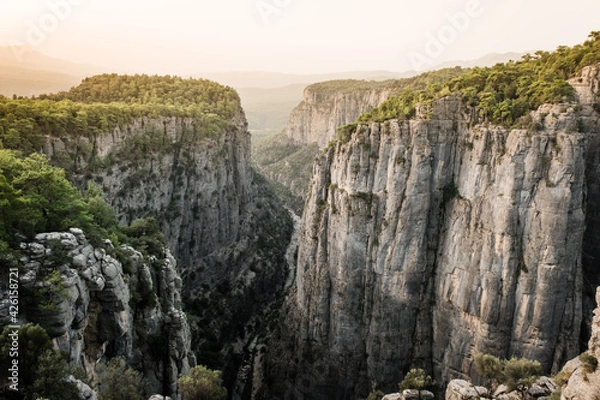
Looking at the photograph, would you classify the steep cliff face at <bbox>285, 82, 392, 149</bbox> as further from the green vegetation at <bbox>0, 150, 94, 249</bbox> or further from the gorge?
the green vegetation at <bbox>0, 150, 94, 249</bbox>

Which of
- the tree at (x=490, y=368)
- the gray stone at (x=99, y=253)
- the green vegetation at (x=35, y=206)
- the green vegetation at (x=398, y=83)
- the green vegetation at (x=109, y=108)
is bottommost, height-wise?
the tree at (x=490, y=368)

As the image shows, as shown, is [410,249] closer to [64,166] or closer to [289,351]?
[289,351]

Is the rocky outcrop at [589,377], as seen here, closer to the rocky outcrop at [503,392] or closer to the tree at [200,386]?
the rocky outcrop at [503,392]

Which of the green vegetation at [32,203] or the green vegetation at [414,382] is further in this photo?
the green vegetation at [414,382]

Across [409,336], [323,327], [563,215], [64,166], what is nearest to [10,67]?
[64,166]

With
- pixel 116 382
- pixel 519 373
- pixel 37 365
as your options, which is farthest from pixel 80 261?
pixel 519 373

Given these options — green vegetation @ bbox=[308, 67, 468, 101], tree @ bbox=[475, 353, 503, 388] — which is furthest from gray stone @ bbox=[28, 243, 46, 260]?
green vegetation @ bbox=[308, 67, 468, 101]

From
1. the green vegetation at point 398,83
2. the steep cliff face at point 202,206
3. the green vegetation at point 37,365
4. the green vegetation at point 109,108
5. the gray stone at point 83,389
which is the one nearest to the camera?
the green vegetation at point 37,365

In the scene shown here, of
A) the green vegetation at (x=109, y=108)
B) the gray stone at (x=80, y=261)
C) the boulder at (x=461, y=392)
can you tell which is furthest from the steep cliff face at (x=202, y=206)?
the boulder at (x=461, y=392)

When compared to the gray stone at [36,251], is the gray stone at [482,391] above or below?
below
